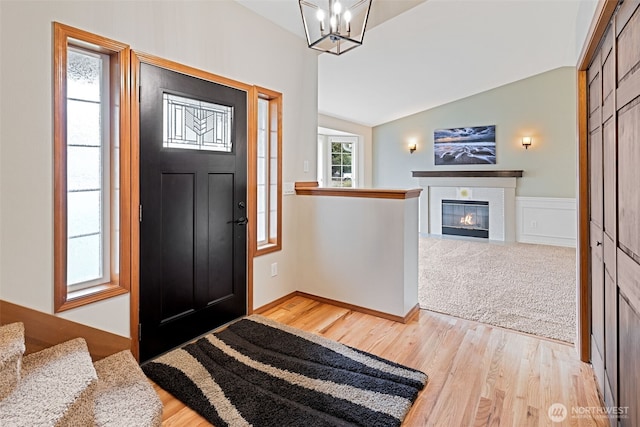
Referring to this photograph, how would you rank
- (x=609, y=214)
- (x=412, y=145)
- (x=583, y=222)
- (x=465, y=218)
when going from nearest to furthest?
(x=609, y=214), (x=583, y=222), (x=465, y=218), (x=412, y=145)

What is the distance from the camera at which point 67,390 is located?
1.42m

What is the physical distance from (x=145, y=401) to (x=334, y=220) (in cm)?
206

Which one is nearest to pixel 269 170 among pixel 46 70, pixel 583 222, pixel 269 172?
pixel 269 172

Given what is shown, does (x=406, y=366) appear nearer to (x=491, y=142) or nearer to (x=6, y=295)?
(x=6, y=295)

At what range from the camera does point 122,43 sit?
203 cm

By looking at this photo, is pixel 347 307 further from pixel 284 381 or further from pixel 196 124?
pixel 196 124

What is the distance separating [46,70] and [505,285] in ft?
14.3

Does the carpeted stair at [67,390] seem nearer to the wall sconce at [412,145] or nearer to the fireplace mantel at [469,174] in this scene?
the fireplace mantel at [469,174]

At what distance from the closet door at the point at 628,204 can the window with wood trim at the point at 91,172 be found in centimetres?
243

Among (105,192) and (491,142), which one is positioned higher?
(491,142)

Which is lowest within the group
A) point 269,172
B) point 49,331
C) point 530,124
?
point 49,331

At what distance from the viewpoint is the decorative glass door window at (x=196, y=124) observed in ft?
7.69

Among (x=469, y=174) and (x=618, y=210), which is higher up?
(x=469, y=174)

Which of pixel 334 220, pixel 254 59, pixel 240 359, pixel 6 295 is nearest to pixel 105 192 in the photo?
pixel 6 295
